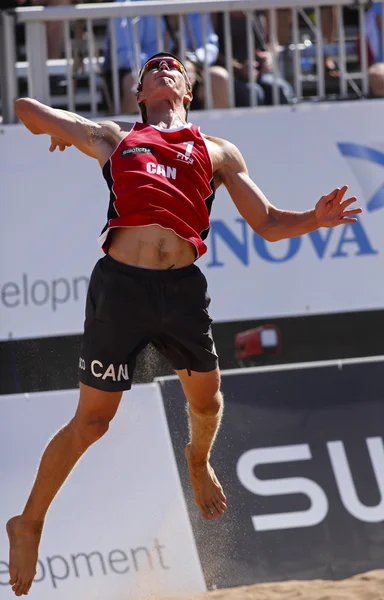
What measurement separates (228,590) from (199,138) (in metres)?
2.79

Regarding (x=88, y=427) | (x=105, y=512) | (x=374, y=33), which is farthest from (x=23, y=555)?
(x=374, y=33)

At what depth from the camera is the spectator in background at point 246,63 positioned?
6.57 m

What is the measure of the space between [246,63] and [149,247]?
9.75 feet

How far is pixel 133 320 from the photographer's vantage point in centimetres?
430

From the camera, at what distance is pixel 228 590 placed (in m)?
5.79

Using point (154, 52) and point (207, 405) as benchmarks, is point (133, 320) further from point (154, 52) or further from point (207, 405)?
point (154, 52)

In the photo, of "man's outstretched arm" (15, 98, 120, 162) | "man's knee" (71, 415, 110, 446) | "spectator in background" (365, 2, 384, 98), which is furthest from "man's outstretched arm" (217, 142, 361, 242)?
"spectator in background" (365, 2, 384, 98)

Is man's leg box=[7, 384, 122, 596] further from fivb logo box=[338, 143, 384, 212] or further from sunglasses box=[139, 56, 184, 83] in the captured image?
fivb logo box=[338, 143, 384, 212]

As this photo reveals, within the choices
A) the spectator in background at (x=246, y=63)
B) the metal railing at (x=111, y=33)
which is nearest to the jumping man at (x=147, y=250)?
the metal railing at (x=111, y=33)

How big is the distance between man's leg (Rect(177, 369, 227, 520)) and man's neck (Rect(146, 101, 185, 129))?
114 cm

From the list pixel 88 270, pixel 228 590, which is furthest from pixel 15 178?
pixel 228 590

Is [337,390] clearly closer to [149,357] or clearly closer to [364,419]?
[364,419]

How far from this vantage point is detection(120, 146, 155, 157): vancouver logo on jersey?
14.3ft

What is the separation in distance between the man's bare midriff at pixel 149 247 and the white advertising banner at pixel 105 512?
1683 millimetres
